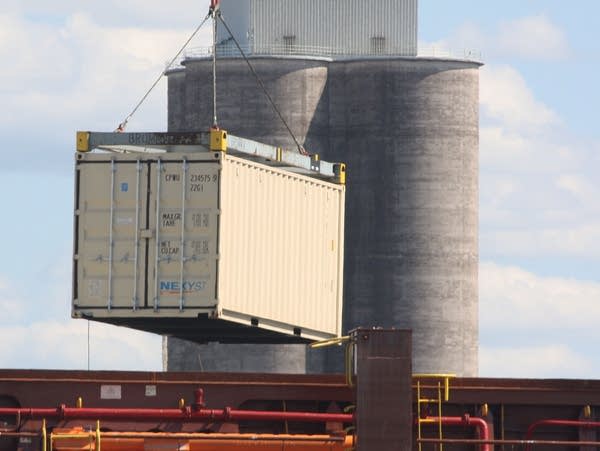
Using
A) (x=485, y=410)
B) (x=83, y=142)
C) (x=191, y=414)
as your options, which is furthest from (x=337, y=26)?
(x=191, y=414)

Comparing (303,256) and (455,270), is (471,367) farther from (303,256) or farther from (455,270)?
(303,256)

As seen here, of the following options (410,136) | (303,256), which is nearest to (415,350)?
(410,136)

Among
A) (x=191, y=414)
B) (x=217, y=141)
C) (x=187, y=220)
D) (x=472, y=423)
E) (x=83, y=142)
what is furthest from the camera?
(x=83, y=142)

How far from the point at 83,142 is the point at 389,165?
46505 mm

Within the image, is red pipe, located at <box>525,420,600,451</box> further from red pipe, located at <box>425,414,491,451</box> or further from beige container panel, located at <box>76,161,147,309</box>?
beige container panel, located at <box>76,161,147,309</box>

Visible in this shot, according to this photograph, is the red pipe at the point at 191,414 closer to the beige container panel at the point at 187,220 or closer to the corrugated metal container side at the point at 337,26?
the beige container panel at the point at 187,220

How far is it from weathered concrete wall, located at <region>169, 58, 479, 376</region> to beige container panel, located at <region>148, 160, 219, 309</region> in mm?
45700

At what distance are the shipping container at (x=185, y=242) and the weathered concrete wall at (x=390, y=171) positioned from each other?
44185 millimetres

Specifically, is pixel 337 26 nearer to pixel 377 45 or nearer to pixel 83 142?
pixel 377 45

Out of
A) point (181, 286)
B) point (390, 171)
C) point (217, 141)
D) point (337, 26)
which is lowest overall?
point (181, 286)

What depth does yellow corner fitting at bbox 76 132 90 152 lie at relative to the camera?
33094mm

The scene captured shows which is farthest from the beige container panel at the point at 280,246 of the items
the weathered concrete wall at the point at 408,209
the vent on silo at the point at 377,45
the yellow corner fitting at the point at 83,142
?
the vent on silo at the point at 377,45

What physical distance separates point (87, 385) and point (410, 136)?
54.6m

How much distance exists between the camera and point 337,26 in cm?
8231
